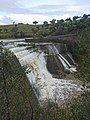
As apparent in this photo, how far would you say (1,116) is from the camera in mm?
8867

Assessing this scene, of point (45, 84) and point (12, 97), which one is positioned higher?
point (12, 97)

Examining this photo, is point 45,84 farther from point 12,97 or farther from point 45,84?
point 12,97

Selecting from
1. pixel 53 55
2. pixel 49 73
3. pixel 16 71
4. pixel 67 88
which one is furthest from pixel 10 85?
pixel 53 55

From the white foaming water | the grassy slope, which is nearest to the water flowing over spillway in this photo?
the white foaming water

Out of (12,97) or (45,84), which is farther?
(45,84)

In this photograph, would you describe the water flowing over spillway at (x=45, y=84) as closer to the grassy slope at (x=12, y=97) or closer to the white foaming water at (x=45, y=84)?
the white foaming water at (x=45, y=84)

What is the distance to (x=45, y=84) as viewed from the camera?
2267 cm

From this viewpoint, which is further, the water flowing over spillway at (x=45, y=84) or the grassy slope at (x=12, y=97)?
the water flowing over spillway at (x=45, y=84)

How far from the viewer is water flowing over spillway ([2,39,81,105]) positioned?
19375 mm

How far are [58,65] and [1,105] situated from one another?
69.3 ft

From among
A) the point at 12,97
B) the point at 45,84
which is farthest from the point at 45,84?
the point at 12,97

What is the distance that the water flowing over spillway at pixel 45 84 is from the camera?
763 inches

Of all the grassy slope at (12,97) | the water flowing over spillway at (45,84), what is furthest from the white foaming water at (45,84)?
the grassy slope at (12,97)

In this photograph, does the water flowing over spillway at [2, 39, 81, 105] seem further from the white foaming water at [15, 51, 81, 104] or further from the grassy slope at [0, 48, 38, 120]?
the grassy slope at [0, 48, 38, 120]
